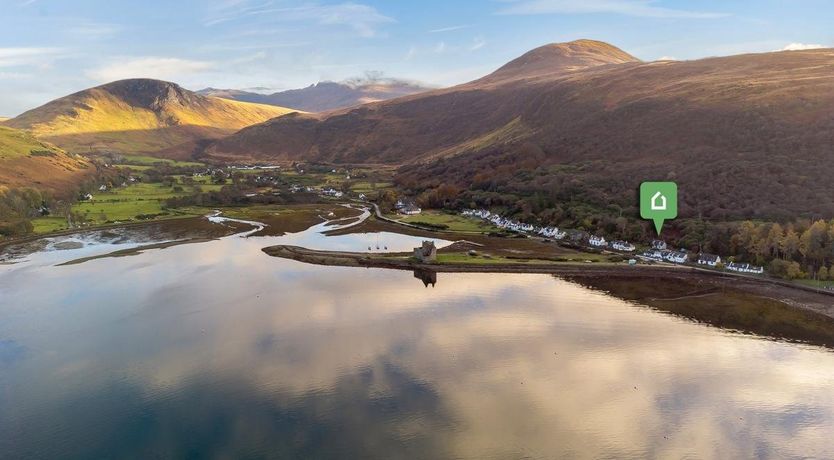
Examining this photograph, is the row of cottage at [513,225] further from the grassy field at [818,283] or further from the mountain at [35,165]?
the mountain at [35,165]

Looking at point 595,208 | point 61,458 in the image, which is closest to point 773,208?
point 595,208

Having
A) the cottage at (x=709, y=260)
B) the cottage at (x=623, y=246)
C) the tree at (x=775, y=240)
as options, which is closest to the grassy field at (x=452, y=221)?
the cottage at (x=623, y=246)

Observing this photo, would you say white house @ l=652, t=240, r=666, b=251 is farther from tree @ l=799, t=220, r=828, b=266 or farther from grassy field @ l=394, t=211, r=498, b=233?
grassy field @ l=394, t=211, r=498, b=233

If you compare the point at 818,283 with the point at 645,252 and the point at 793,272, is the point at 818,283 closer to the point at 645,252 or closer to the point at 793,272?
the point at 793,272

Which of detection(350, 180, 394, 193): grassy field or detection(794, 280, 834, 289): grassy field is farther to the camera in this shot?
detection(350, 180, 394, 193): grassy field

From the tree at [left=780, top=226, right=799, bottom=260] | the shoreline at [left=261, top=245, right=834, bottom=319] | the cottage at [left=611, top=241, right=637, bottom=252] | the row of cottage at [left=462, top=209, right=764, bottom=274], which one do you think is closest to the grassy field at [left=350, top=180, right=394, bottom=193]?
the row of cottage at [left=462, top=209, right=764, bottom=274]

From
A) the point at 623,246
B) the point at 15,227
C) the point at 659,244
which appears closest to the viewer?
the point at 659,244

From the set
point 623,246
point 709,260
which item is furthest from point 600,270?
point 709,260

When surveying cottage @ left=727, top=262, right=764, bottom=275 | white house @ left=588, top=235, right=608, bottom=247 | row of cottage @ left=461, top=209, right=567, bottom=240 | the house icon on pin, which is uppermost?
the house icon on pin
